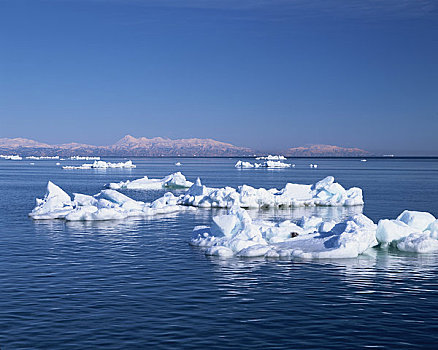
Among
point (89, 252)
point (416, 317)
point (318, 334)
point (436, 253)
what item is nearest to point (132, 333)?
point (318, 334)

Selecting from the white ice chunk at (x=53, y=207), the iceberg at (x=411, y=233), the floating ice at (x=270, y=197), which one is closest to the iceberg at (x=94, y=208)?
the white ice chunk at (x=53, y=207)

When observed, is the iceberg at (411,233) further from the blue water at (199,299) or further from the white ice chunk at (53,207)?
the white ice chunk at (53,207)

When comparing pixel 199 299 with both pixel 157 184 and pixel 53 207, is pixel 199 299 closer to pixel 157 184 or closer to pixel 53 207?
pixel 53 207

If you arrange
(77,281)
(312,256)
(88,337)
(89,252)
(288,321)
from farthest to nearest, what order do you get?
1. (89,252)
2. (312,256)
3. (77,281)
4. (288,321)
5. (88,337)

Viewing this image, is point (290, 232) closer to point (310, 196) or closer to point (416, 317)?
point (416, 317)

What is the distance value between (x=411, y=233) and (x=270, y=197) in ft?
82.9

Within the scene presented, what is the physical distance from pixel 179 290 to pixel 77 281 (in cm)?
454

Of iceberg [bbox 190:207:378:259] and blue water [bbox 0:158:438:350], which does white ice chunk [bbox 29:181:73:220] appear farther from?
iceberg [bbox 190:207:378:259]

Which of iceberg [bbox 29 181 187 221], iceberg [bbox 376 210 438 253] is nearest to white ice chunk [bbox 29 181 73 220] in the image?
iceberg [bbox 29 181 187 221]

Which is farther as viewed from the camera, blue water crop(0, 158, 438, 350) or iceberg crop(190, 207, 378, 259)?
iceberg crop(190, 207, 378, 259)

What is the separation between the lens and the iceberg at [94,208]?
4122cm

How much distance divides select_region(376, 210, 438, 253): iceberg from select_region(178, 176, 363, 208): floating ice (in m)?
22.0

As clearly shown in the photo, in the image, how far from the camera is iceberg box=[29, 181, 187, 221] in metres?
41.2

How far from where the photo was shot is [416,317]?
666 inches
